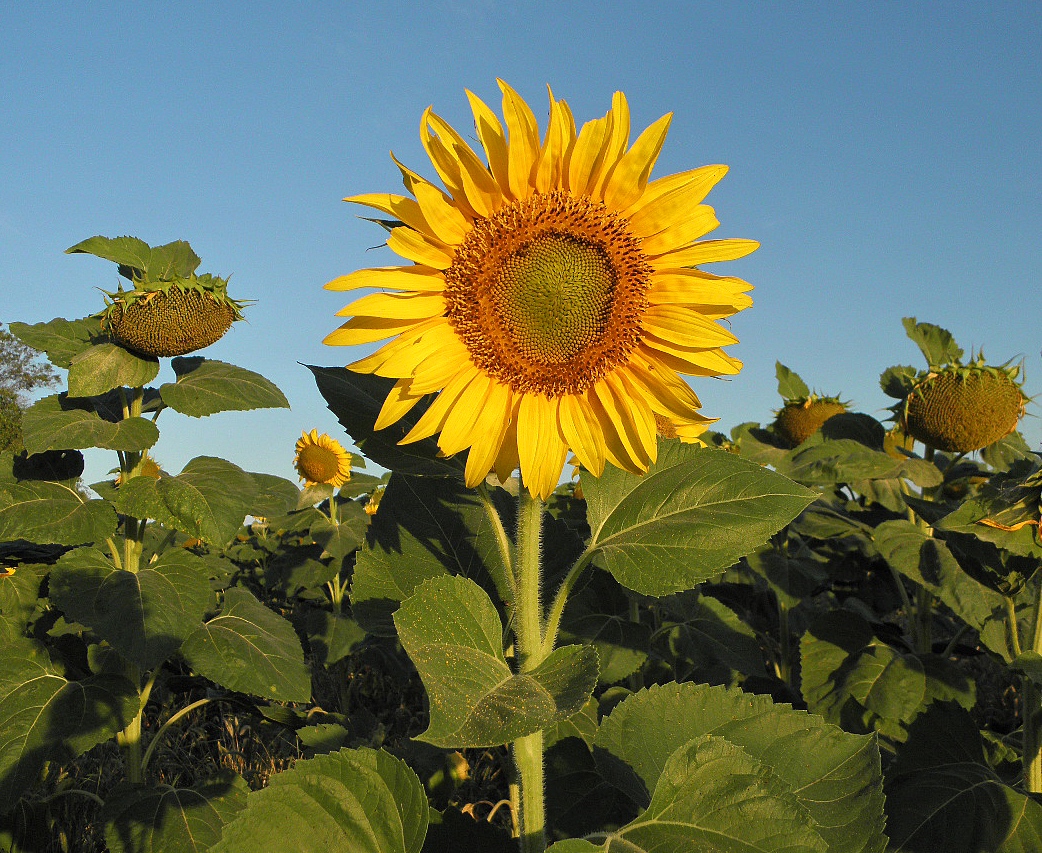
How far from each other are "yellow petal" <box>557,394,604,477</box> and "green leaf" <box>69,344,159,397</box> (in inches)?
76.2

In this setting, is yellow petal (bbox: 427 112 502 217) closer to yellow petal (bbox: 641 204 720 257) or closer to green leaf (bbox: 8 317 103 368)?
yellow petal (bbox: 641 204 720 257)

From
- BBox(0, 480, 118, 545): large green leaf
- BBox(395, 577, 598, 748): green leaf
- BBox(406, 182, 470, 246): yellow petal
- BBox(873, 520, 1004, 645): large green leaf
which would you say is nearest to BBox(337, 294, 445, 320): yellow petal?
BBox(406, 182, 470, 246): yellow petal

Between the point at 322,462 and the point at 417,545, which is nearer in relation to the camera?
the point at 417,545

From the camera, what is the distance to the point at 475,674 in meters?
1.34

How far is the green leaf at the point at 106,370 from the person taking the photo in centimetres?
285

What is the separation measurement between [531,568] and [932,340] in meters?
3.05

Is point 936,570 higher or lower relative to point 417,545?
lower

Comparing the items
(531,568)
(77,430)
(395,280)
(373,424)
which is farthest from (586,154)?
(77,430)

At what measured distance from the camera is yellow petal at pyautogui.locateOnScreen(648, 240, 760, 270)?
60.6 inches

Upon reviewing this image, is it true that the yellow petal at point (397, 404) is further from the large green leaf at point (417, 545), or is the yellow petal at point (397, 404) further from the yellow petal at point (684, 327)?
the yellow petal at point (684, 327)

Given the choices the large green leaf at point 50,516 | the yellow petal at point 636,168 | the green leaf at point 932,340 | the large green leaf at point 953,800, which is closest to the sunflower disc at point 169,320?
the large green leaf at point 50,516

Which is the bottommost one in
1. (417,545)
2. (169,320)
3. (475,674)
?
(475,674)

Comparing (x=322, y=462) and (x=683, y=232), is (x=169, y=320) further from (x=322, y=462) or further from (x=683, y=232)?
(x=322, y=462)

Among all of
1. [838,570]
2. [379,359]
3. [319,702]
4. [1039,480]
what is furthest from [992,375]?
[319,702]
